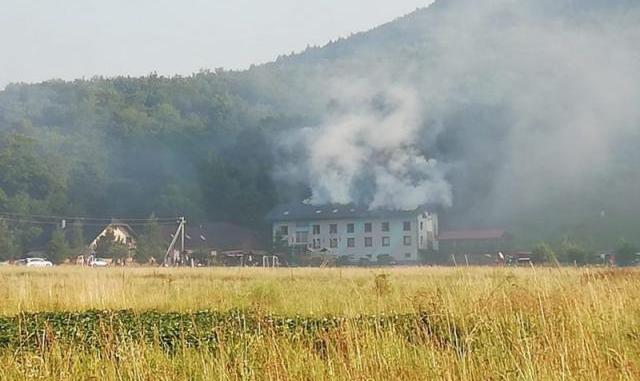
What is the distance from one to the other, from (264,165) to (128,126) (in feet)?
60.0

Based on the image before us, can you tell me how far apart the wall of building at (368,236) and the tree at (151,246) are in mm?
13232

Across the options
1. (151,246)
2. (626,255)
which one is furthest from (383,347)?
(151,246)

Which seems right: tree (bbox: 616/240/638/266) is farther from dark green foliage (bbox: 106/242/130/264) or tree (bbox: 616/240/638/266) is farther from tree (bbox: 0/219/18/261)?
tree (bbox: 0/219/18/261)

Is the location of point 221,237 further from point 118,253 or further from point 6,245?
point 6,245

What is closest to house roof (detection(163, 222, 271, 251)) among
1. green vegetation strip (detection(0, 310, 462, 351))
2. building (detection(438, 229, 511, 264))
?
building (detection(438, 229, 511, 264))

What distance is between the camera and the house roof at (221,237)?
7775cm

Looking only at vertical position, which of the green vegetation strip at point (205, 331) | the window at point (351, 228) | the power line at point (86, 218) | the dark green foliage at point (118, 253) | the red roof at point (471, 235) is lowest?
the green vegetation strip at point (205, 331)

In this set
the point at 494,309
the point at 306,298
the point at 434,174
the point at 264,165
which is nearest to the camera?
the point at 494,309

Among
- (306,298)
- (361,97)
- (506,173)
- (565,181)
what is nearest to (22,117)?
(361,97)

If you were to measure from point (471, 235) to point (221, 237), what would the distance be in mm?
27141

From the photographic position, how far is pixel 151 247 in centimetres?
6500

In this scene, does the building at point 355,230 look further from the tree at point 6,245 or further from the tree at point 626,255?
the tree at point 6,245

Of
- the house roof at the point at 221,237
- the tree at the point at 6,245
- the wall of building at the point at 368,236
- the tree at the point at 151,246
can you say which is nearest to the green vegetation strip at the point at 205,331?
the tree at the point at 151,246

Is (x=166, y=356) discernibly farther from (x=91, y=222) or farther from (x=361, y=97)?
(x=361, y=97)
